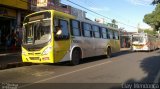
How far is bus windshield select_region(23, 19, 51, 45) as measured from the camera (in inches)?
541

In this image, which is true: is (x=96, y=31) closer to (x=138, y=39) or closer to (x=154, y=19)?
(x=138, y=39)

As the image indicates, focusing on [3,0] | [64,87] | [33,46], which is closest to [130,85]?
[64,87]

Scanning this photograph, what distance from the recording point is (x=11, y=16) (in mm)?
25141

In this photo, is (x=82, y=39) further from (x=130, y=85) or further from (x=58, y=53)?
(x=130, y=85)

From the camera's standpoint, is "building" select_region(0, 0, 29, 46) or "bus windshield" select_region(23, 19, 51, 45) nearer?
"bus windshield" select_region(23, 19, 51, 45)

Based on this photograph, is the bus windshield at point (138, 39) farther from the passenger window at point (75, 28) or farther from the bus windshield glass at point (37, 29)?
the bus windshield glass at point (37, 29)

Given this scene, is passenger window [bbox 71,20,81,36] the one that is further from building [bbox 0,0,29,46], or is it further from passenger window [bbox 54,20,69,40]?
building [bbox 0,0,29,46]

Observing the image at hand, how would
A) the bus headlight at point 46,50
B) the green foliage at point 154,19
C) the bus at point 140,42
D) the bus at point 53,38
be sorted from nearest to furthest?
the bus headlight at point 46,50, the bus at point 53,38, the bus at point 140,42, the green foliage at point 154,19

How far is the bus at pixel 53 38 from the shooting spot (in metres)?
13.6

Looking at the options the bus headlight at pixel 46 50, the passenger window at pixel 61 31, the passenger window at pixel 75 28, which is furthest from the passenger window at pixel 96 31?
the bus headlight at pixel 46 50

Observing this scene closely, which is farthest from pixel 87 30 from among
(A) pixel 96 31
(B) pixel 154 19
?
(B) pixel 154 19

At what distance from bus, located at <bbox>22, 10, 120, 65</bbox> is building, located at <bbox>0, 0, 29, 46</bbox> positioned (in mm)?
9671

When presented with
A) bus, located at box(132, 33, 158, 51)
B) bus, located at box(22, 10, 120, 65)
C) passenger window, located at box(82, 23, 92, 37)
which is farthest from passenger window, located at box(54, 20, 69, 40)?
bus, located at box(132, 33, 158, 51)

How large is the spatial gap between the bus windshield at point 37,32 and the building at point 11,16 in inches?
398
